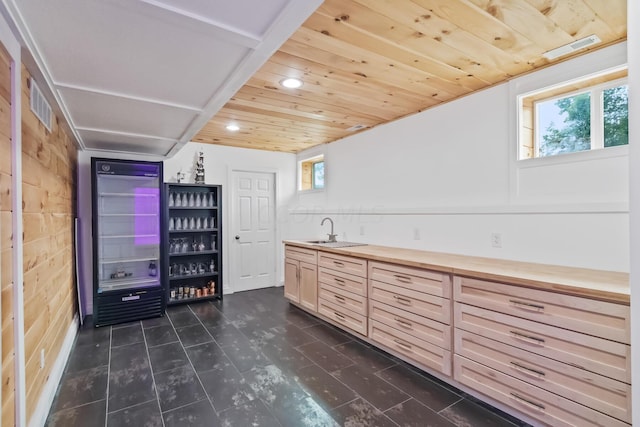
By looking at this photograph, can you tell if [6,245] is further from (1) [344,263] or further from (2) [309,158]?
(2) [309,158]

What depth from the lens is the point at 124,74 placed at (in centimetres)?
187

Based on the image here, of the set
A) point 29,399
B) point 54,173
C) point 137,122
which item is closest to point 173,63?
point 137,122

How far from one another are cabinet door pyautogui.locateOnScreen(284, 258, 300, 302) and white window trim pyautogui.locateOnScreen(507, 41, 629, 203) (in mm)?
2559

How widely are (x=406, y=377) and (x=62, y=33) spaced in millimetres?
2925

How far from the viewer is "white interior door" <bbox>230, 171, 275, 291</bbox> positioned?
498 cm

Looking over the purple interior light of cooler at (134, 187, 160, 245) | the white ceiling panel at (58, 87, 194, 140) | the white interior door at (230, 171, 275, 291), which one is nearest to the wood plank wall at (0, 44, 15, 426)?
the white ceiling panel at (58, 87, 194, 140)

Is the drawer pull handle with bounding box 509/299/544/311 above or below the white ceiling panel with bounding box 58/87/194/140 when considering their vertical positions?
below

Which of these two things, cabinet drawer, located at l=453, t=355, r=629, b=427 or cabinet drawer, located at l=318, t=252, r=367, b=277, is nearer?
cabinet drawer, located at l=453, t=355, r=629, b=427

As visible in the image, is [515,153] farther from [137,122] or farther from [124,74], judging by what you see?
[137,122]

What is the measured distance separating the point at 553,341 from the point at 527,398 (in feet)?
1.28

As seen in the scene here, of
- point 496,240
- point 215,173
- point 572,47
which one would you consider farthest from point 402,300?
point 215,173

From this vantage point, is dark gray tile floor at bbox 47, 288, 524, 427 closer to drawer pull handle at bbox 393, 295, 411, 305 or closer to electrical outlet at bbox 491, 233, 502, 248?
drawer pull handle at bbox 393, 295, 411, 305

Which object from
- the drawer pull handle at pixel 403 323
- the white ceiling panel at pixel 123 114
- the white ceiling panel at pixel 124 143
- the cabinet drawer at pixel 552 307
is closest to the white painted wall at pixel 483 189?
the cabinet drawer at pixel 552 307

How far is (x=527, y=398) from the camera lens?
1.79 metres
